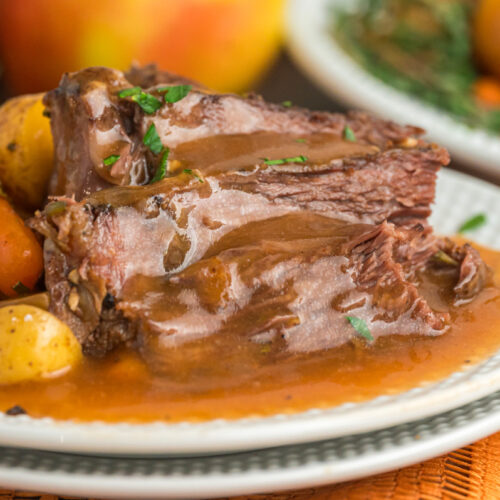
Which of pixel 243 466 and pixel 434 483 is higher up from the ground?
pixel 243 466

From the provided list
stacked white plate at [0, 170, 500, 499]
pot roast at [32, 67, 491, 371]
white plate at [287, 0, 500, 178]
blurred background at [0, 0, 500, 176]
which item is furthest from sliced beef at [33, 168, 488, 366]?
blurred background at [0, 0, 500, 176]

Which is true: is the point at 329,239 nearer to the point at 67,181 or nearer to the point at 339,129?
the point at 339,129

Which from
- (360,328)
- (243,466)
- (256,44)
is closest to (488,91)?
(256,44)

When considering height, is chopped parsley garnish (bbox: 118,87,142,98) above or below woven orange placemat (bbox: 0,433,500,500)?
above

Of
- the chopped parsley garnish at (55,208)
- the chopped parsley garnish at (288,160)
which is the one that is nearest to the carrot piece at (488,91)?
the chopped parsley garnish at (288,160)

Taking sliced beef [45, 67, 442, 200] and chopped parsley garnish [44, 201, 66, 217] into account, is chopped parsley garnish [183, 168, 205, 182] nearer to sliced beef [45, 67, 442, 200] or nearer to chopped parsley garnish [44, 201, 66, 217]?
sliced beef [45, 67, 442, 200]

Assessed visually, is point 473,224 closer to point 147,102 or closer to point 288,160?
point 288,160
